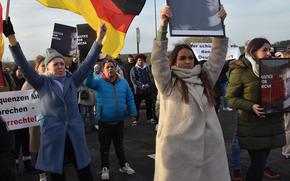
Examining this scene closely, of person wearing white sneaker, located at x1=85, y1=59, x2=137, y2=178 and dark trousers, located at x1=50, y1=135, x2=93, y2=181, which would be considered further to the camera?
person wearing white sneaker, located at x1=85, y1=59, x2=137, y2=178

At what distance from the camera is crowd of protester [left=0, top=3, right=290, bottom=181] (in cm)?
359

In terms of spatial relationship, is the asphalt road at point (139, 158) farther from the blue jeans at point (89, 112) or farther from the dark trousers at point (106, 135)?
the blue jeans at point (89, 112)

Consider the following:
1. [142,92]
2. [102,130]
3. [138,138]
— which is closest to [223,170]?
[102,130]

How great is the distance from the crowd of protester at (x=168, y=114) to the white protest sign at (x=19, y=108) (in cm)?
21

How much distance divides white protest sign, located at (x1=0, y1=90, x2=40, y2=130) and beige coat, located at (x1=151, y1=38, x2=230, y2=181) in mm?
3132

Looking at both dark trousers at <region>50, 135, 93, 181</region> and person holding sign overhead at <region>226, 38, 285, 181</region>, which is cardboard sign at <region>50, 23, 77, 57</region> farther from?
person holding sign overhead at <region>226, 38, 285, 181</region>

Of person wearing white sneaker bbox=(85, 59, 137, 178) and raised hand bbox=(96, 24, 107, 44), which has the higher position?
raised hand bbox=(96, 24, 107, 44)

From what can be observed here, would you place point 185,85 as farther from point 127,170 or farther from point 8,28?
point 127,170

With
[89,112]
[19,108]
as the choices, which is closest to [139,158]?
[19,108]

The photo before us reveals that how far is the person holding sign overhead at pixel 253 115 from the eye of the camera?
15.1 feet

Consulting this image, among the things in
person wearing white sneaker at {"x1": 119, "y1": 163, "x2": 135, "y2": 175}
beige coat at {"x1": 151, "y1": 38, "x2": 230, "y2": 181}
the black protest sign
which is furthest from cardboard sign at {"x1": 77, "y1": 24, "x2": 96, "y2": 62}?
beige coat at {"x1": 151, "y1": 38, "x2": 230, "y2": 181}

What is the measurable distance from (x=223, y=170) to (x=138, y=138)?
5814 mm

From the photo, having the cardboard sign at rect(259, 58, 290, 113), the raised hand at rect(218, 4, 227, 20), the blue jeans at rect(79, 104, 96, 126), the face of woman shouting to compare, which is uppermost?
the raised hand at rect(218, 4, 227, 20)

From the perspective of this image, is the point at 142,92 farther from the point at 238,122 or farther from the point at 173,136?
the point at 173,136
